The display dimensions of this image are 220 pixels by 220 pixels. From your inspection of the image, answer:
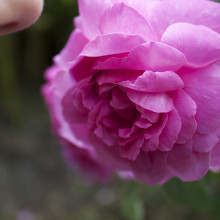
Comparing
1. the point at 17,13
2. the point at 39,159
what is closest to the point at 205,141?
the point at 17,13

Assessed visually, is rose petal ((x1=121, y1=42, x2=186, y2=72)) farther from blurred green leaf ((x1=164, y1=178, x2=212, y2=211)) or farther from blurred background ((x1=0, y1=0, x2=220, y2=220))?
blurred background ((x1=0, y1=0, x2=220, y2=220))

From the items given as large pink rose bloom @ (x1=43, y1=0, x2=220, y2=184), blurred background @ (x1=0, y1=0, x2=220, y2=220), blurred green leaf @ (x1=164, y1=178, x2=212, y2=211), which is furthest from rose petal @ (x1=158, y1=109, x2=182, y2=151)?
blurred background @ (x1=0, y1=0, x2=220, y2=220)

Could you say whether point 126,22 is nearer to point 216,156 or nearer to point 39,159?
point 216,156

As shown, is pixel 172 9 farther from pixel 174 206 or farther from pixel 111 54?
pixel 174 206

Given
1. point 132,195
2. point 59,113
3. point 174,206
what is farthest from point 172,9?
point 174,206

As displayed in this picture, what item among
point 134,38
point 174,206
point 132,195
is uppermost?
point 134,38
